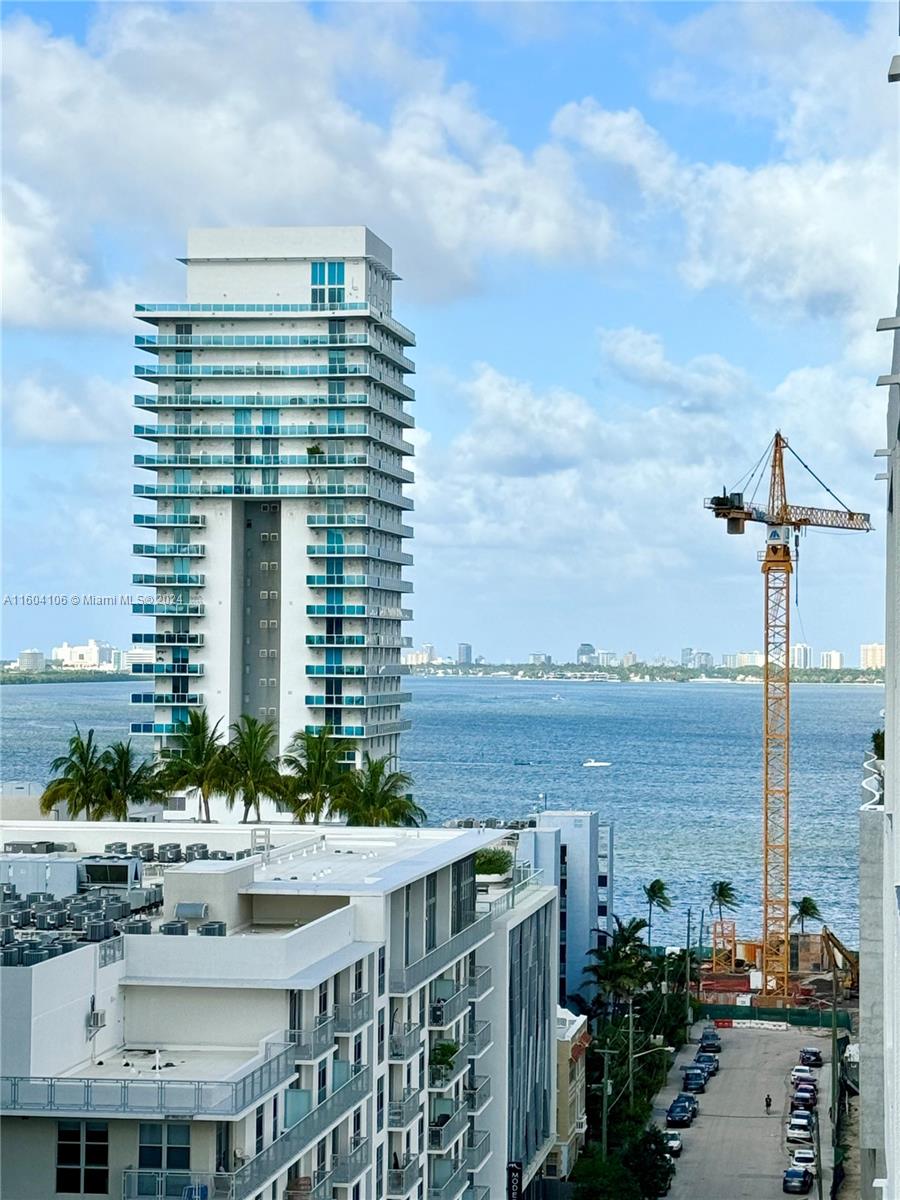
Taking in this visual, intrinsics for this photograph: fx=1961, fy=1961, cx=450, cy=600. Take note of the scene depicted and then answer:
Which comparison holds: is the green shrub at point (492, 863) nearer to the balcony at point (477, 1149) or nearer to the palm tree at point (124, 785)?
the balcony at point (477, 1149)

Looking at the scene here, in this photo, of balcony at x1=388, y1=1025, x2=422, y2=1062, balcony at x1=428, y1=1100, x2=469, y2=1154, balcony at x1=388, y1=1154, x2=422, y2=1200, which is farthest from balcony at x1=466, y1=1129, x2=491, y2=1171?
balcony at x1=388, y1=1025, x2=422, y2=1062

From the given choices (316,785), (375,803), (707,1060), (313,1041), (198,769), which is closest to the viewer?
(313,1041)

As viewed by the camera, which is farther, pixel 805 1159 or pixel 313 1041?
pixel 805 1159

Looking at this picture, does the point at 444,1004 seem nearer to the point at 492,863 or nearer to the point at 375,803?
the point at 492,863

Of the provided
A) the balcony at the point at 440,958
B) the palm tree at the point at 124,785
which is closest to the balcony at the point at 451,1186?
the balcony at the point at 440,958

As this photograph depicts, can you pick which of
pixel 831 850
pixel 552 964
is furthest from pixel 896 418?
pixel 831 850

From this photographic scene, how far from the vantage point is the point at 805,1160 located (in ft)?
221

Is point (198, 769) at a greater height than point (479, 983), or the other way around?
point (198, 769)

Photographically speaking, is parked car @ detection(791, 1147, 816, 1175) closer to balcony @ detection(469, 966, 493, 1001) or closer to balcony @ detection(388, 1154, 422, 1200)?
balcony @ detection(469, 966, 493, 1001)

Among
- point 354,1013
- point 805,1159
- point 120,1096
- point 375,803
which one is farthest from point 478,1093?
point 375,803

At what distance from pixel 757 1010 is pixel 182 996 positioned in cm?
7010

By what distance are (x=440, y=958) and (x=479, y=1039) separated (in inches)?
258

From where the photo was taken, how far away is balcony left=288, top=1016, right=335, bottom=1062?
1377 inches

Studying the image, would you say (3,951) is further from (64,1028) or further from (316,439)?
(316,439)
